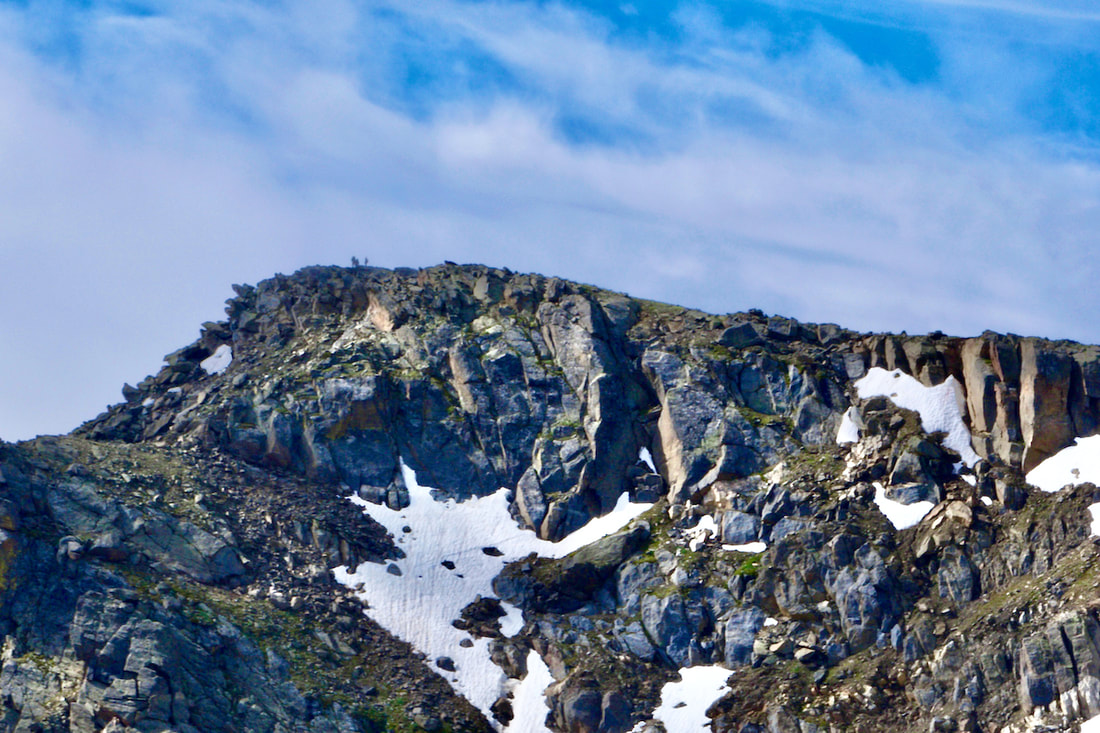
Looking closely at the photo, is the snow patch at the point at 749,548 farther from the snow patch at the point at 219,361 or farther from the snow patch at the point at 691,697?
the snow patch at the point at 219,361

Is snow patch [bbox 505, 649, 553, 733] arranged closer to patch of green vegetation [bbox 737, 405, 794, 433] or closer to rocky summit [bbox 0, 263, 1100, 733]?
rocky summit [bbox 0, 263, 1100, 733]

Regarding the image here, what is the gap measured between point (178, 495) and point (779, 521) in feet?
143

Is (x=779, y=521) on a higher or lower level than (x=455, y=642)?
higher

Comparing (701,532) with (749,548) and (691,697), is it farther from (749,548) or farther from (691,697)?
(691,697)

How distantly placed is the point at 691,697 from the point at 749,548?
12695 mm

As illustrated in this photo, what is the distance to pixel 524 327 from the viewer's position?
365 feet

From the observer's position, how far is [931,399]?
320ft

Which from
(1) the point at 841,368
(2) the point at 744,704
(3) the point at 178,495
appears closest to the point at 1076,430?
(1) the point at 841,368

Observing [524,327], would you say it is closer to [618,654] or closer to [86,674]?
[618,654]

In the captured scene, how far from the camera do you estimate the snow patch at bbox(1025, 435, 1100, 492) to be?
3423 inches

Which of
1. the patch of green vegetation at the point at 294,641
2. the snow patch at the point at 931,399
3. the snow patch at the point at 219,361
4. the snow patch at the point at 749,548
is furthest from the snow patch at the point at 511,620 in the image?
the snow patch at the point at 219,361

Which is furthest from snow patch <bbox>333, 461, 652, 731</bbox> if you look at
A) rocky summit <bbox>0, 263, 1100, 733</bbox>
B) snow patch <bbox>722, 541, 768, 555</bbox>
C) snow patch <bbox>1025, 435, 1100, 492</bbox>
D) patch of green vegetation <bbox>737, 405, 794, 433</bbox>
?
snow patch <bbox>1025, 435, 1100, 492</bbox>

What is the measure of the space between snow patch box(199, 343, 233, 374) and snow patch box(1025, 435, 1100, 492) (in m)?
66.1

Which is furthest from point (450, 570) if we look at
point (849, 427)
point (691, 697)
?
point (849, 427)
